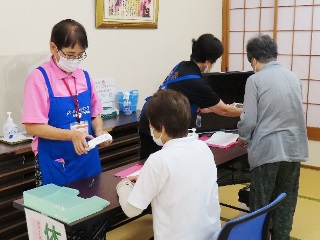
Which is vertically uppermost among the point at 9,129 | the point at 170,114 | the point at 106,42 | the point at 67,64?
the point at 106,42

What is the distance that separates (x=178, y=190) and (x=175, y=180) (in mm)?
42

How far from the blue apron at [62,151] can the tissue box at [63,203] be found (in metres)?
0.26

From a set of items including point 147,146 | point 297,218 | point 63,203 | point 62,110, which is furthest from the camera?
point 297,218

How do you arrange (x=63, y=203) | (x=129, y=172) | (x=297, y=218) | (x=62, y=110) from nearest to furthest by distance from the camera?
(x=63, y=203)
(x=62, y=110)
(x=129, y=172)
(x=297, y=218)

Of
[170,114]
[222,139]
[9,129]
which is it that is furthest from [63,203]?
[222,139]

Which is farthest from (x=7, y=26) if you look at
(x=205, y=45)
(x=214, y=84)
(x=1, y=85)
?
(x=214, y=84)

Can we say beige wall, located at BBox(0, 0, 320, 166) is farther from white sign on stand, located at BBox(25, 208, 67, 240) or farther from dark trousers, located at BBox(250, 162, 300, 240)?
dark trousers, located at BBox(250, 162, 300, 240)

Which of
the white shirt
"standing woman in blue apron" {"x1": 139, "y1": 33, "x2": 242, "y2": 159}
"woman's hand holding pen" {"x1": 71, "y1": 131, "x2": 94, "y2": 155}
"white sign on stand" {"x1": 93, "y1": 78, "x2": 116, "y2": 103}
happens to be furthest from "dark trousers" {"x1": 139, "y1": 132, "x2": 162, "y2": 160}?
the white shirt

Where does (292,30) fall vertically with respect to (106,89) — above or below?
above

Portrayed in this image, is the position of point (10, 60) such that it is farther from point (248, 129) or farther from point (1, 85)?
point (248, 129)

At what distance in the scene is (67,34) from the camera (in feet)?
6.52

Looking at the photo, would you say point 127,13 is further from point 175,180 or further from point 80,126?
point 175,180

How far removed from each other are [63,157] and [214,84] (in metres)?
1.47

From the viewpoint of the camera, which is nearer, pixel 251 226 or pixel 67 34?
pixel 251 226
